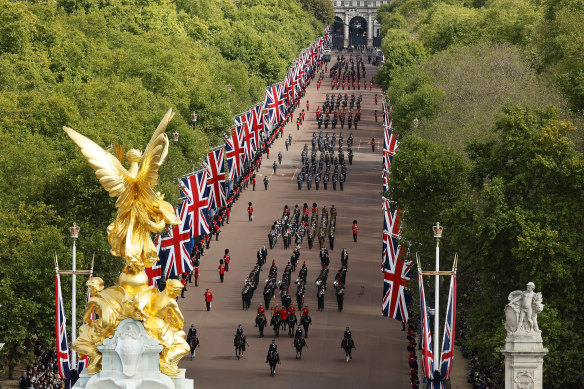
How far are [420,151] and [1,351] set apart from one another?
2133 cm

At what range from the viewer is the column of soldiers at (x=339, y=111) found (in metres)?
153

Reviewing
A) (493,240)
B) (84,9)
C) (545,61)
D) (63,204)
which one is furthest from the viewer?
(84,9)

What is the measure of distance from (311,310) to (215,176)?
11.8 m

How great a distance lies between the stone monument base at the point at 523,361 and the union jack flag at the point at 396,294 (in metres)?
14.0

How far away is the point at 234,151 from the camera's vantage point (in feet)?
316

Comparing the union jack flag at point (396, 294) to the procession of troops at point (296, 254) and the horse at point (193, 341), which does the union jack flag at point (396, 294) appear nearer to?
the procession of troops at point (296, 254)

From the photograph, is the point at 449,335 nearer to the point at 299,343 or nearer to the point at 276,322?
the point at 299,343

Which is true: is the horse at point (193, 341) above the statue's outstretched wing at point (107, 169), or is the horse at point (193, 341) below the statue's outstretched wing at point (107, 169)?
below

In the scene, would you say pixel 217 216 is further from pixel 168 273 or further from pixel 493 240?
pixel 493 240

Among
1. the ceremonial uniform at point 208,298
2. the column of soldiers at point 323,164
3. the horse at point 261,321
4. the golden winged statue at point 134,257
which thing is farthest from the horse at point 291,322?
the column of soldiers at point 323,164

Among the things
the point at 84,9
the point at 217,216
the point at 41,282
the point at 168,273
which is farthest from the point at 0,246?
the point at 84,9

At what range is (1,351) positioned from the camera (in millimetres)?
59938

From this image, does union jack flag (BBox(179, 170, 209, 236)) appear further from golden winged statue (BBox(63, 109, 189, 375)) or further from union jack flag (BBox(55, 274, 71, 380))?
golden winged statue (BBox(63, 109, 189, 375))

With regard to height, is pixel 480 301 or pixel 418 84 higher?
pixel 418 84
